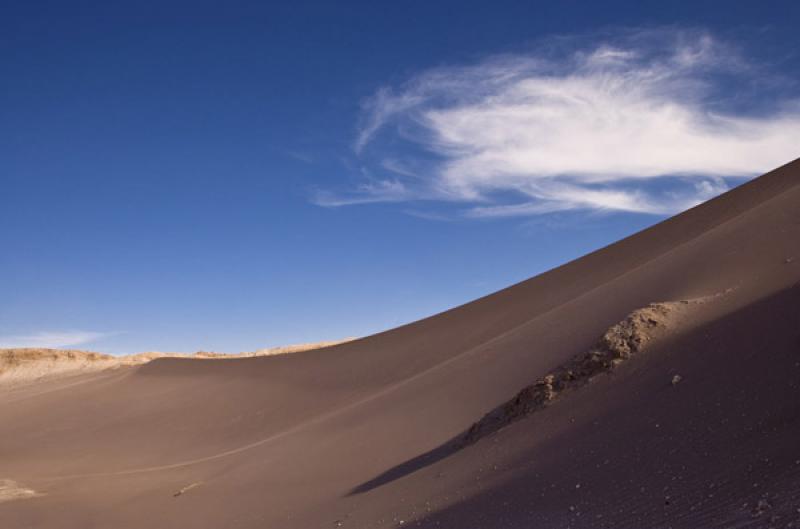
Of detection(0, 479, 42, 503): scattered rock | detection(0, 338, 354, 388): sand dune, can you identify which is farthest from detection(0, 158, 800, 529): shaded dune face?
detection(0, 338, 354, 388): sand dune

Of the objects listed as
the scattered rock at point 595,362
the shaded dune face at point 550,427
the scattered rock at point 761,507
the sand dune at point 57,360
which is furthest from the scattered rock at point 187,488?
the sand dune at point 57,360

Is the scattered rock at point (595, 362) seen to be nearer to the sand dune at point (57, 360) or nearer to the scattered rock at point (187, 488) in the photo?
the scattered rock at point (187, 488)

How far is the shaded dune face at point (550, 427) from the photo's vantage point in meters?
7.21

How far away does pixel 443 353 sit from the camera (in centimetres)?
2433

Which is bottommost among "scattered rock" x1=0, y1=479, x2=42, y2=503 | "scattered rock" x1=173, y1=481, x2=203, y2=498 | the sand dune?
"scattered rock" x1=173, y1=481, x2=203, y2=498

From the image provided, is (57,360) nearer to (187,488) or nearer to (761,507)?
(187,488)

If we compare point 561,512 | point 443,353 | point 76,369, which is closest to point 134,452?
point 443,353

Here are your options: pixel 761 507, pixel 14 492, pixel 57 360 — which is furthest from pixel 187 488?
pixel 57 360

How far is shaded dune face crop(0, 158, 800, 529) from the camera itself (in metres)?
7.21

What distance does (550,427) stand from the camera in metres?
10.1

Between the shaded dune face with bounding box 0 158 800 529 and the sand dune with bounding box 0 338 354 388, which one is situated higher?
the sand dune with bounding box 0 338 354 388

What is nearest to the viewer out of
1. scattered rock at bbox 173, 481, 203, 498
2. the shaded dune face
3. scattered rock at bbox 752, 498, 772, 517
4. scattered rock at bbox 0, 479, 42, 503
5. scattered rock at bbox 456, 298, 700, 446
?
scattered rock at bbox 752, 498, 772, 517

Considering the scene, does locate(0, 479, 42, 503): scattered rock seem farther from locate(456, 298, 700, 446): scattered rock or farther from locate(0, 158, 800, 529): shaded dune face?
locate(456, 298, 700, 446): scattered rock

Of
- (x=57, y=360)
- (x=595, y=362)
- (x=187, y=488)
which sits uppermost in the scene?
(x=57, y=360)
